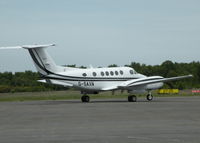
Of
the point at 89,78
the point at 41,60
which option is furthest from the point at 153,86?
the point at 41,60

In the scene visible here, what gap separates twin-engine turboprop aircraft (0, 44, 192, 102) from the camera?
40.5 metres

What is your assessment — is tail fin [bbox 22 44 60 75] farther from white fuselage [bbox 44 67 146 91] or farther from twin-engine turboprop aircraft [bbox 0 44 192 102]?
white fuselage [bbox 44 67 146 91]

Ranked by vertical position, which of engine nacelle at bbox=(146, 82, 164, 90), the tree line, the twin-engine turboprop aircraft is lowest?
engine nacelle at bbox=(146, 82, 164, 90)

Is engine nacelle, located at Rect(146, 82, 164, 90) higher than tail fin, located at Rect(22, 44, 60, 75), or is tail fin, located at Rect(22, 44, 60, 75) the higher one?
tail fin, located at Rect(22, 44, 60, 75)

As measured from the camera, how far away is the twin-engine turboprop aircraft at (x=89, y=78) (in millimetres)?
40469

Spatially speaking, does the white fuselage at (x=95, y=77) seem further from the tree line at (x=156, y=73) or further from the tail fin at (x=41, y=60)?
the tree line at (x=156, y=73)

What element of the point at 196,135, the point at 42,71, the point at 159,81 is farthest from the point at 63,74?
the point at 196,135

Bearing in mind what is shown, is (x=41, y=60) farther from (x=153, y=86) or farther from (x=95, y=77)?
(x=153, y=86)

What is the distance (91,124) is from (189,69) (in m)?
123

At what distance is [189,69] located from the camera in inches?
5512

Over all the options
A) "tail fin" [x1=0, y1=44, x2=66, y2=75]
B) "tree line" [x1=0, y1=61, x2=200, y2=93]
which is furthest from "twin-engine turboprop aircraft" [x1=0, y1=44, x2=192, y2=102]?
"tree line" [x1=0, y1=61, x2=200, y2=93]

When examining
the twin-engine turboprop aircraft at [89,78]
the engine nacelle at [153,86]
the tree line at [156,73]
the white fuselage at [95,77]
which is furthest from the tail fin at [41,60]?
the tree line at [156,73]

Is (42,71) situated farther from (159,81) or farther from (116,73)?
(159,81)

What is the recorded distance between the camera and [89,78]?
139 feet
